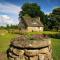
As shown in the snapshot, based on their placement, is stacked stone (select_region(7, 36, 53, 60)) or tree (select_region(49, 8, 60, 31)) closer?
stacked stone (select_region(7, 36, 53, 60))

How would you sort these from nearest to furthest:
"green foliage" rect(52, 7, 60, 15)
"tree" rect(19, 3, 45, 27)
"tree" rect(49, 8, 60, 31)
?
"tree" rect(49, 8, 60, 31) < "green foliage" rect(52, 7, 60, 15) < "tree" rect(19, 3, 45, 27)

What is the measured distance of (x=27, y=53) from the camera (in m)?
8.42

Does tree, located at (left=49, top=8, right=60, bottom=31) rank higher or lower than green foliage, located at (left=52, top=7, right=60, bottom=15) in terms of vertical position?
lower

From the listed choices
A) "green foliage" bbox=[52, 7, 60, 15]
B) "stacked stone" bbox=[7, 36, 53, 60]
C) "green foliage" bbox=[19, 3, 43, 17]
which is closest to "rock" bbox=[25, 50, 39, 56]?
"stacked stone" bbox=[7, 36, 53, 60]

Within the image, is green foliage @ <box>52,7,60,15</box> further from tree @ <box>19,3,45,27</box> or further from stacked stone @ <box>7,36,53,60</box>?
stacked stone @ <box>7,36,53,60</box>

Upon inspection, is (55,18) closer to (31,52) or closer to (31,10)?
(31,10)

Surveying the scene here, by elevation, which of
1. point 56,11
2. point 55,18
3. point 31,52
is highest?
point 56,11

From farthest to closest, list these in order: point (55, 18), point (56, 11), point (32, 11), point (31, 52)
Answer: point (32, 11) → point (56, 11) → point (55, 18) → point (31, 52)

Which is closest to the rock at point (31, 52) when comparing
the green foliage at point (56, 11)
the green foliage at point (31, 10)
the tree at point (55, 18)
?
the tree at point (55, 18)

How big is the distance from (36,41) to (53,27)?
60.1 metres

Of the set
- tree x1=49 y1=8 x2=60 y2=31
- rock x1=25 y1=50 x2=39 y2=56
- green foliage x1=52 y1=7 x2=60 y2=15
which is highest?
green foliage x1=52 y1=7 x2=60 y2=15

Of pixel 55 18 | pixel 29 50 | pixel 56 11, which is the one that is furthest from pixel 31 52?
pixel 56 11

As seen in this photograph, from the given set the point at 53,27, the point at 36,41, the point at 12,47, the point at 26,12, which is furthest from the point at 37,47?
the point at 26,12

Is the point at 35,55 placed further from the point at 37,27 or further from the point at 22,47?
the point at 37,27
